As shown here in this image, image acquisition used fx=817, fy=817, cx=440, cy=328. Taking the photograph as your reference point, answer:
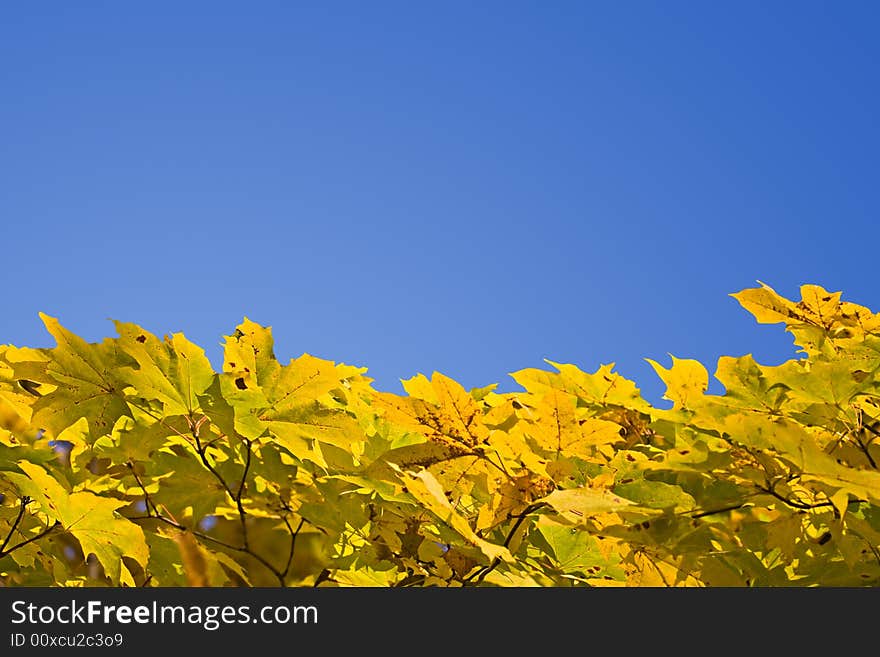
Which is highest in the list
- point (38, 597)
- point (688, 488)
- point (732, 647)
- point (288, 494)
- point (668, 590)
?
point (288, 494)

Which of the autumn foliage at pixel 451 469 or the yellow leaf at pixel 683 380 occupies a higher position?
the yellow leaf at pixel 683 380

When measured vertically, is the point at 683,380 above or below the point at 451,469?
above

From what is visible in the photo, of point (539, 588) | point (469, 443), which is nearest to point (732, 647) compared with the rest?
point (539, 588)

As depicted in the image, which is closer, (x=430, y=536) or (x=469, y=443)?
(x=469, y=443)

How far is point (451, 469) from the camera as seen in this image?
5.59 feet

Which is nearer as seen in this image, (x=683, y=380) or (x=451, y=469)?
(x=451, y=469)

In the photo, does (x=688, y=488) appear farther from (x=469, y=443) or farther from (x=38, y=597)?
(x=38, y=597)

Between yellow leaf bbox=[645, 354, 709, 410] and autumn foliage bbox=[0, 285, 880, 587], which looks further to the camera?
yellow leaf bbox=[645, 354, 709, 410]

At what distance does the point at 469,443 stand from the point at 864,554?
110 centimetres

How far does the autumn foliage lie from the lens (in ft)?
5.39

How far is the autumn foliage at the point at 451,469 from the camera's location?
1.64 metres

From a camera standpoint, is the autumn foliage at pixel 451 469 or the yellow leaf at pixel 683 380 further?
the yellow leaf at pixel 683 380

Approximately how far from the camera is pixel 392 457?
5.55 feet

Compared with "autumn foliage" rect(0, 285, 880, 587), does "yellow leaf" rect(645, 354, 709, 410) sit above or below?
above
